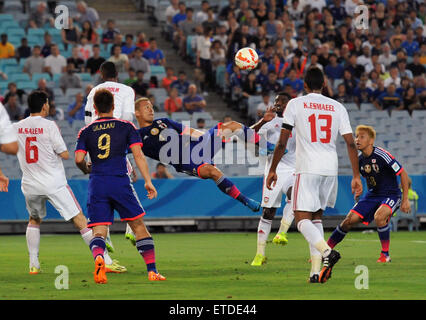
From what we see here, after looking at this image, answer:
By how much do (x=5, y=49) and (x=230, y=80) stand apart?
6237 mm

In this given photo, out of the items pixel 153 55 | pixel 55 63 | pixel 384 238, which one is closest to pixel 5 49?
pixel 55 63

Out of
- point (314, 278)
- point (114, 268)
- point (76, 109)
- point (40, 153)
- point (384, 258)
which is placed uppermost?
point (40, 153)

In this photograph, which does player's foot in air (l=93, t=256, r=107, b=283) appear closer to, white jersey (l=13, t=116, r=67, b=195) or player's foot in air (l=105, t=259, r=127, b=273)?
player's foot in air (l=105, t=259, r=127, b=273)

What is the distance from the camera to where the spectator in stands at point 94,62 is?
23469 mm

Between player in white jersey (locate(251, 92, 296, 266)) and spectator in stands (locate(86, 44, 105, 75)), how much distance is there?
10.3 meters

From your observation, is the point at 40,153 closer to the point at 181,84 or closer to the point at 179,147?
the point at 179,147

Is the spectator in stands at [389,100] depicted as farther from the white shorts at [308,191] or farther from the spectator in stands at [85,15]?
the white shorts at [308,191]

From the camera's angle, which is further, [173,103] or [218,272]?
[173,103]

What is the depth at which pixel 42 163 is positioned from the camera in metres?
11.4

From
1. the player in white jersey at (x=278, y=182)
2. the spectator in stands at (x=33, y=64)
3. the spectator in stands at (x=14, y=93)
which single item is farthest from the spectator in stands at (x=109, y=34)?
the player in white jersey at (x=278, y=182)

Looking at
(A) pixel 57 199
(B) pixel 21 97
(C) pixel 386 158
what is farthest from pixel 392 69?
(A) pixel 57 199

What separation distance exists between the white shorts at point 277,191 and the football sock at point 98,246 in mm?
3609

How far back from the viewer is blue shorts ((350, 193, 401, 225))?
43.0 feet
